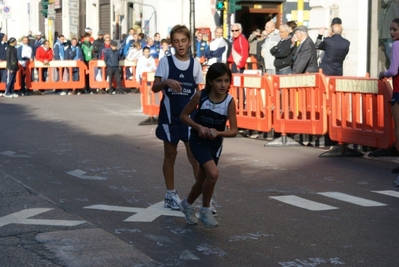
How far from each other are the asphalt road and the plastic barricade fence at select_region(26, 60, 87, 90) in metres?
15.3

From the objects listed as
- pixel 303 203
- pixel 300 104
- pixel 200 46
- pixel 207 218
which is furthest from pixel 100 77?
pixel 207 218

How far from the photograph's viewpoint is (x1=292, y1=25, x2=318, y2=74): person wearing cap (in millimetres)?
17234

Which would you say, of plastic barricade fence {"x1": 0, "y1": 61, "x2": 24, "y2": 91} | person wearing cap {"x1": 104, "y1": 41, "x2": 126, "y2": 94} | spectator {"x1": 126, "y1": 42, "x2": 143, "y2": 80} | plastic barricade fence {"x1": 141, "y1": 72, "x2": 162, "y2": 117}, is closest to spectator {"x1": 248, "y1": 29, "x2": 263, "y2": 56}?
person wearing cap {"x1": 104, "y1": 41, "x2": 126, "y2": 94}

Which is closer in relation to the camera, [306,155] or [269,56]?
[306,155]

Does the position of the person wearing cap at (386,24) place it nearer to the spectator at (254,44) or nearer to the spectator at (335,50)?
the spectator at (335,50)

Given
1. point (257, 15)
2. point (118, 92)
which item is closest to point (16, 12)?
point (257, 15)

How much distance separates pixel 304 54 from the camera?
56.5 ft

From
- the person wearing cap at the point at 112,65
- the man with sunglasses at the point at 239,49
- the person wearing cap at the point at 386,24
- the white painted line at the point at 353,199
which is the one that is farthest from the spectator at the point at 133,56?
the white painted line at the point at 353,199

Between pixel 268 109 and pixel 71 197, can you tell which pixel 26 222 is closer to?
pixel 71 197

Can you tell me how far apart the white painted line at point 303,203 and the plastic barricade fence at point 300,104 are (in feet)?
15.9

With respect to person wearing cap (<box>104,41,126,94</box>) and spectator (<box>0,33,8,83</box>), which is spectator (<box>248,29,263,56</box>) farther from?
spectator (<box>0,33,8,83</box>)

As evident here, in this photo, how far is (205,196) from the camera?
26.3 ft

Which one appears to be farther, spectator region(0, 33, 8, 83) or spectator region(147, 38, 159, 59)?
spectator region(147, 38, 159, 59)

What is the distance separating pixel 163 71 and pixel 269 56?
11401mm
